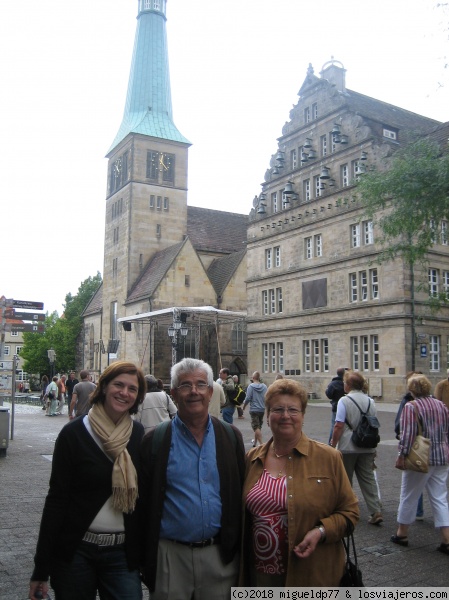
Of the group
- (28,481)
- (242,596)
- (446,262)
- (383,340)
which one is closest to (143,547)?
(242,596)

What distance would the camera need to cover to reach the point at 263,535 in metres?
3.03

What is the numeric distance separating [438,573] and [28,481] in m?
6.51

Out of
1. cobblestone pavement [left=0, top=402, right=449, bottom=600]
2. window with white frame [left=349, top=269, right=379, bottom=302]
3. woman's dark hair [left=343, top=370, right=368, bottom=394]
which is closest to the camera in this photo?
cobblestone pavement [left=0, top=402, right=449, bottom=600]

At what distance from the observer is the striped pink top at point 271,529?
9.84 feet

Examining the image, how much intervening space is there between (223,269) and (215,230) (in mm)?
6624

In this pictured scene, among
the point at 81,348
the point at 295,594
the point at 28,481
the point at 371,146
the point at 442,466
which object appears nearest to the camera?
the point at 295,594

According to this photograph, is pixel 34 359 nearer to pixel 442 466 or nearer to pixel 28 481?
pixel 28 481

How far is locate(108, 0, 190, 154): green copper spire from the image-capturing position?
5459 centimetres

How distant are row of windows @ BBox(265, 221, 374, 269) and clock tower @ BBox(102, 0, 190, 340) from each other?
15.2 meters

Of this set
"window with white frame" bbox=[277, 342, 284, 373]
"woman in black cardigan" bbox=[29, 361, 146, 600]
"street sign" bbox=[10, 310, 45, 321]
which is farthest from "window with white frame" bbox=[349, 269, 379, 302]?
"woman in black cardigan" bbox=[29, 361, 146, 600]

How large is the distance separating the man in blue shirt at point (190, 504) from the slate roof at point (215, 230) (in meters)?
51.9

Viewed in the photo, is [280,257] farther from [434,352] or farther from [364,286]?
[434,352]

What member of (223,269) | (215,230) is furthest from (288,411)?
(215,230)

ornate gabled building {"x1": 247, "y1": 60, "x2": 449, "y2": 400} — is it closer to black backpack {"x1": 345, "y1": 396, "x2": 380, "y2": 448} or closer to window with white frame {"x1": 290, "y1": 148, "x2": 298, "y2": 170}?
window with white frame {"x1": 290, "y1": 148, "x2": 298, "y2": 170}
